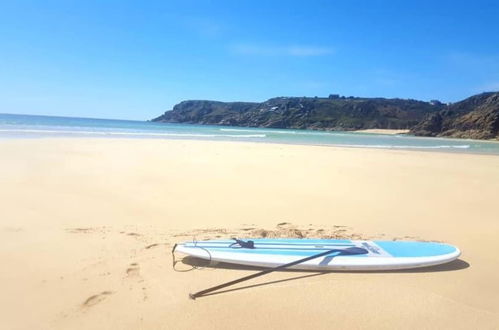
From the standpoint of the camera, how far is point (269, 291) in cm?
316

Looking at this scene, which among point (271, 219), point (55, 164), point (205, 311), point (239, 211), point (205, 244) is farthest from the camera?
point (55, 164)

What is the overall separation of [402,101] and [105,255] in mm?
130295

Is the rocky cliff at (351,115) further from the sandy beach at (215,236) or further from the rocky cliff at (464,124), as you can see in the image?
the sandy beach at (215,236)

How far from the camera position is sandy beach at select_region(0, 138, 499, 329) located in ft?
9.11

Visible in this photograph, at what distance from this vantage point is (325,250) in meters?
3.85

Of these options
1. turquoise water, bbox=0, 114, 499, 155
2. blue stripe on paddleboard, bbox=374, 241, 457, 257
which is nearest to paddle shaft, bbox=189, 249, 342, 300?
blue stripe on paddleboard, bbox=374, 241, 457, 257

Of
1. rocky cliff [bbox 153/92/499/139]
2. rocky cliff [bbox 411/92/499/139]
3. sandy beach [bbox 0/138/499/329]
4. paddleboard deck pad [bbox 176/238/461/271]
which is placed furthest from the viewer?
rocky cliff [bbox 153/92/499/139]

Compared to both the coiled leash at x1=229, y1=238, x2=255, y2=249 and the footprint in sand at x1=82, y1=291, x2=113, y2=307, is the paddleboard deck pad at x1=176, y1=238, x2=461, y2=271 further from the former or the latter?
the footprint in sand at x1=82, y1=291, x2=113, y2=307

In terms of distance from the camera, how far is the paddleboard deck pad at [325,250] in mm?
3564

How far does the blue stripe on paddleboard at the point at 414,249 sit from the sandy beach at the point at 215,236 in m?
0.18

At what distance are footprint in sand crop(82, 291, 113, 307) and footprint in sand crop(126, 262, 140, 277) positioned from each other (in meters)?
0.34

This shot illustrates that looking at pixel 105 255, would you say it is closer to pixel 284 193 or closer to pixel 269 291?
pixel 269 291

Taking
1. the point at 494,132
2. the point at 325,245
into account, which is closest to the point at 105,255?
the point at 325,245

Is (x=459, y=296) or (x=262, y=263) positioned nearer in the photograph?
(x=459, y=296)
